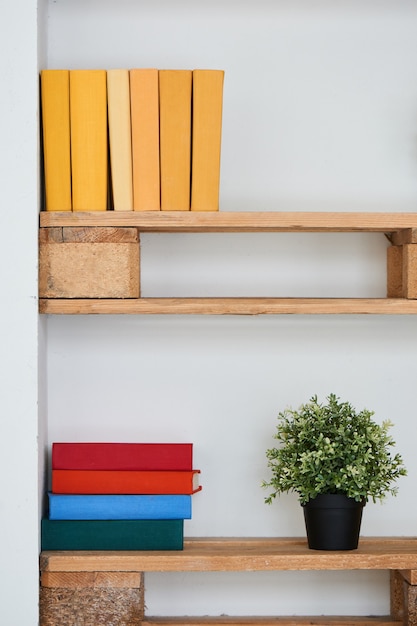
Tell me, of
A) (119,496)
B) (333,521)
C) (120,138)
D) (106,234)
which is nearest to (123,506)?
(119,496)

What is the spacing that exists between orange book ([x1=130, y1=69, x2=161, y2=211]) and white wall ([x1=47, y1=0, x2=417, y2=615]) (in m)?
0.20

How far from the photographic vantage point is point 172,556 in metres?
1.89

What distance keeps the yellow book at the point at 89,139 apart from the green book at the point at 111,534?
26.3 inches

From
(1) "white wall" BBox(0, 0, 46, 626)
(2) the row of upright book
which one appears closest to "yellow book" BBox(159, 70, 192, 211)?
(2) the row of upright book

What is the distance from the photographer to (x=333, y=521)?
6.23 feet

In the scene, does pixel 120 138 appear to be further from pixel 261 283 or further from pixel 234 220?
pixel 261 283

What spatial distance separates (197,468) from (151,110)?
81cm

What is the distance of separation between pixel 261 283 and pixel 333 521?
0.57 meters

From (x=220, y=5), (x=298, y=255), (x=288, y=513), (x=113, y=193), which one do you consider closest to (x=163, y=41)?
(x=220, y=5)

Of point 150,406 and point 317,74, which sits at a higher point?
point 317,74

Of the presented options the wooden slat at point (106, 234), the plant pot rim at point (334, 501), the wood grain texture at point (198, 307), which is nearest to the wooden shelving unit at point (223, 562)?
the plant pot rim at point (334, 501)

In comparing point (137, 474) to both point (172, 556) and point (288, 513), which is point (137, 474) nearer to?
point (172, 556)

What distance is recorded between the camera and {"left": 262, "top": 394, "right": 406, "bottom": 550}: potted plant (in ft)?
6.15

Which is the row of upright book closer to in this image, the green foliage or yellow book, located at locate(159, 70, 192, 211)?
yellow book, located at locate(159, 70, 192, 211)
